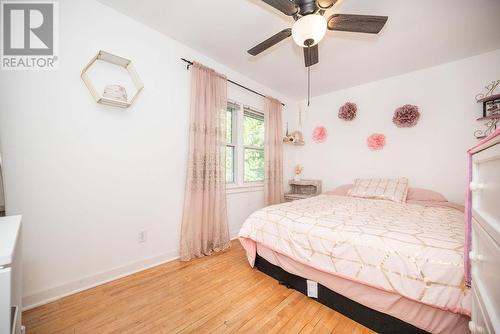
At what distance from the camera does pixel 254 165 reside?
3387 mm

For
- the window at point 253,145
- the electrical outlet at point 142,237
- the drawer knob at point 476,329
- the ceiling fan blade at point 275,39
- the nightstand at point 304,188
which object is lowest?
the electrical outlet at point 142,237

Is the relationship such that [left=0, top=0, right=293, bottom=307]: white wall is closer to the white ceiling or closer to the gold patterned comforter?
the white ceiling

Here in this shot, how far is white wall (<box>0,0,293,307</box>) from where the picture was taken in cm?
147

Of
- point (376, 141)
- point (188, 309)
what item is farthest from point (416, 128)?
point (188, 309)

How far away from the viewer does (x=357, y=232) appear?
137cm

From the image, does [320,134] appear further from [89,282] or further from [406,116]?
[89,282]

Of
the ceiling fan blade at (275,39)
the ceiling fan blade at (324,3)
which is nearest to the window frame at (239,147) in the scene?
the ceiling fan blade at (275,39)

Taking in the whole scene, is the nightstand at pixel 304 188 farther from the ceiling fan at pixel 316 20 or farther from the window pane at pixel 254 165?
the ceiling fan at pixel 316 20

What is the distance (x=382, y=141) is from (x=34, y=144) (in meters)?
4.10

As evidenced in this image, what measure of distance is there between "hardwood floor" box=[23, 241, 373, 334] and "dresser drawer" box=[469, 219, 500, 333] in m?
0.82

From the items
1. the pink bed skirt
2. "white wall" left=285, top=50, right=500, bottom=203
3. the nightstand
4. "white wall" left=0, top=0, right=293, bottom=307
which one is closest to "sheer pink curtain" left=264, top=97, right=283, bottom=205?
the nightstand

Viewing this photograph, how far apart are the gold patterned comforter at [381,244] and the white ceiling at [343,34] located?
72.7 inches

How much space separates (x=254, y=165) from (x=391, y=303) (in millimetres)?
2482

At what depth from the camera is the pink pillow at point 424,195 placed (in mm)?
2471
